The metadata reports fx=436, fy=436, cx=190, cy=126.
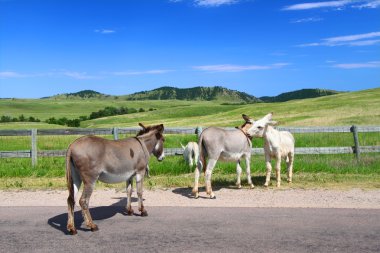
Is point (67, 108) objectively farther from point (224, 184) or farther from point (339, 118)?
point (224, 184)

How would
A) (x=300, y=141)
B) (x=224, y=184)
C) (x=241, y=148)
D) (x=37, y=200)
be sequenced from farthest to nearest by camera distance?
(x=300, y=141), (x=224, y=184), (x=241, y=148), (x=37, y=200)

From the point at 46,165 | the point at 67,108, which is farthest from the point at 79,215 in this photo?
the point at 67,108

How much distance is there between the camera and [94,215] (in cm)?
864

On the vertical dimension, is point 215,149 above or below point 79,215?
above

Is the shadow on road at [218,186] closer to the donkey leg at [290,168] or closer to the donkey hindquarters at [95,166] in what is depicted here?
the donkey leg at [290,168]

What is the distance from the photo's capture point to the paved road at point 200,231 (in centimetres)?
642

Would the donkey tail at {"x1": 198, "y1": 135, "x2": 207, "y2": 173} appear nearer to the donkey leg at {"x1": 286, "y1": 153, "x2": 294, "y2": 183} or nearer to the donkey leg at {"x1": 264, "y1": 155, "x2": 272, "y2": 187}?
the donkey leg at {"x1": 264, "y1": 155, "x2": 272, "y2": 187}

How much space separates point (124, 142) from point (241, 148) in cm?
360

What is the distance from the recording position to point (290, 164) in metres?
12.6

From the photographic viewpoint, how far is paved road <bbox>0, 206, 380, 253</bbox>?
21.1 ft

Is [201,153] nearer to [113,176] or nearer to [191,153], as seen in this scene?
[113,176]

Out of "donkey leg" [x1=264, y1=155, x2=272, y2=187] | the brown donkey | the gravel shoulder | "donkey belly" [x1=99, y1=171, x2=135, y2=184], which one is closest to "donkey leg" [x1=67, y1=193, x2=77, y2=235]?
the brown donkey

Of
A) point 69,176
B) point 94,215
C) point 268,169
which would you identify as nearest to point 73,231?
point 69,176

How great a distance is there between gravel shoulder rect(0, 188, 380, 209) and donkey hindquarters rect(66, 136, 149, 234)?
1.46 meters
